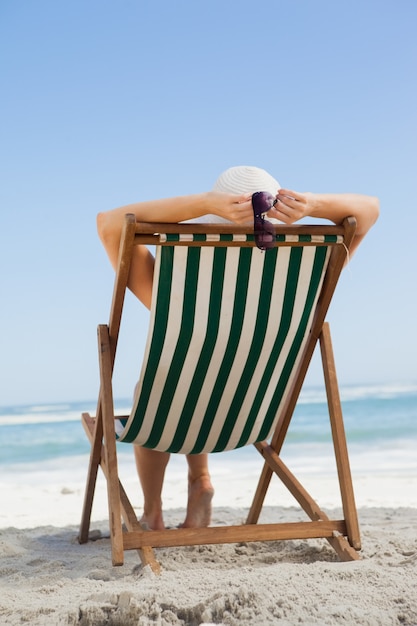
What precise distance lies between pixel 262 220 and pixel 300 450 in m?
9.01

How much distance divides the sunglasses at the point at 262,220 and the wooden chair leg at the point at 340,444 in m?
0.55

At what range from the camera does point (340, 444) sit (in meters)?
2.40

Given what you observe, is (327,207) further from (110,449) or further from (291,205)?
(110,449)

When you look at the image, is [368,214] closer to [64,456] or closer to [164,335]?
[164,335]

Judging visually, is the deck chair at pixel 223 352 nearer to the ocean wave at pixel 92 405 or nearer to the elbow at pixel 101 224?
the elbow at pixel 101 224

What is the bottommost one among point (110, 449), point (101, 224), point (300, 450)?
point (300, 450)

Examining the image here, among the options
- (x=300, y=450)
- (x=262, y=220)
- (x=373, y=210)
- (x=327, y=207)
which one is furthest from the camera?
(x=300, y=450)

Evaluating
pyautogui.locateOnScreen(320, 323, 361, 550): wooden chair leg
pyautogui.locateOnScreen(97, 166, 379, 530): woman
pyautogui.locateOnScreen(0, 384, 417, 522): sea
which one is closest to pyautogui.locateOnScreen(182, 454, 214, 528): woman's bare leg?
pyautogui.locateOnScreen(320, 323, 361, 550): wooden chair leg

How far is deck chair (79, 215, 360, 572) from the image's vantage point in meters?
2.15

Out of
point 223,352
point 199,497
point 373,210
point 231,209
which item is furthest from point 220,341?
point 199,497

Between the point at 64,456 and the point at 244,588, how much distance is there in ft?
34.0

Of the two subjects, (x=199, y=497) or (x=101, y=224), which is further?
(x=199, y=497)

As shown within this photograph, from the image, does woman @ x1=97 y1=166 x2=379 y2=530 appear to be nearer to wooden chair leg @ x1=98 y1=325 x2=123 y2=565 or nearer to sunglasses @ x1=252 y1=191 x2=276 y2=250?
sunglasses @ x1=252 y1=191 x2=276 y2=250

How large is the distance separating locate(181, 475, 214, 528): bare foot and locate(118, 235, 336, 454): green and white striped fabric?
35 centimetres
